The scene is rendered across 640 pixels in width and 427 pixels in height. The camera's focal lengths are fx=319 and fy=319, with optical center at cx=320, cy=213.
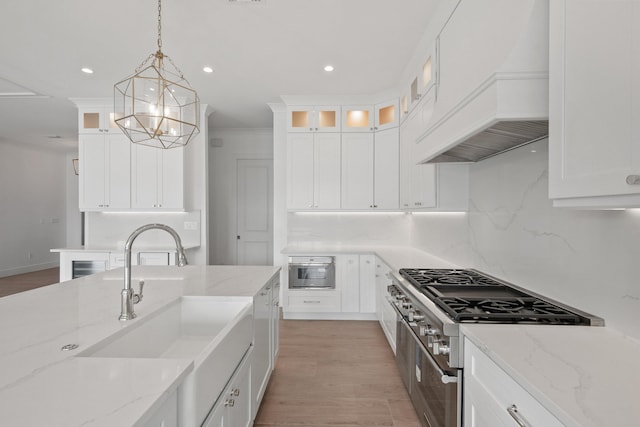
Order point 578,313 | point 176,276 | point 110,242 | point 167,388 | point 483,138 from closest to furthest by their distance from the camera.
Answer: point 167,388
point 578,313
point 483,138
point 176,276
point 110,242

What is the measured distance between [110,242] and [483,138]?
16.8ft

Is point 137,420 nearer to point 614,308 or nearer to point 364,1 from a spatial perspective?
point 614,308

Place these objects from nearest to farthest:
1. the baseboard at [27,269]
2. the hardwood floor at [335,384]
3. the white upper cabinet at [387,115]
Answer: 1. the hardwood floor at [335,384]
2. the white upper cabinet at [387,115]
3. the baseboard at [27,269]

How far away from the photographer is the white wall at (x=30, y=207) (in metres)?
6.74

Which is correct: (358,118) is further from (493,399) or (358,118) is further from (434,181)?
(493,399)

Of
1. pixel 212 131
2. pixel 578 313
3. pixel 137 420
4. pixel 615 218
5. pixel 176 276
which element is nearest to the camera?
pixel 137 420

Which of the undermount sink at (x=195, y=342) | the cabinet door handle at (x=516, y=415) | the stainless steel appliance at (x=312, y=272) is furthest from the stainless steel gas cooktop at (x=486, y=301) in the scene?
the stainless steel appliance at (x=312, y=272)

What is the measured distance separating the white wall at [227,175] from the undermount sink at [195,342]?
408 cm

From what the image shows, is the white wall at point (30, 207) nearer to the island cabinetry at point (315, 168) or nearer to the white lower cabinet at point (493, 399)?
the island cabinetry at point (315, 168)

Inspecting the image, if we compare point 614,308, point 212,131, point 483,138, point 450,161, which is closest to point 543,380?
point 614,308

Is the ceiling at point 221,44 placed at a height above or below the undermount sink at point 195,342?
above

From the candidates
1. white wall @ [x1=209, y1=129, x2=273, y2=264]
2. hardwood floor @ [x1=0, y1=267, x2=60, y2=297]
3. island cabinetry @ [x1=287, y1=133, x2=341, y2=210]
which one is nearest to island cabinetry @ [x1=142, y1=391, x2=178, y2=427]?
island cabinetry @ [x1=287, y1=133, x2=341, y2=210]

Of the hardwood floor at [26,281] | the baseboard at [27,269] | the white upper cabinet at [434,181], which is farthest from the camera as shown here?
the baseboard at [27,269]

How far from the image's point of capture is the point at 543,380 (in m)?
0.89
